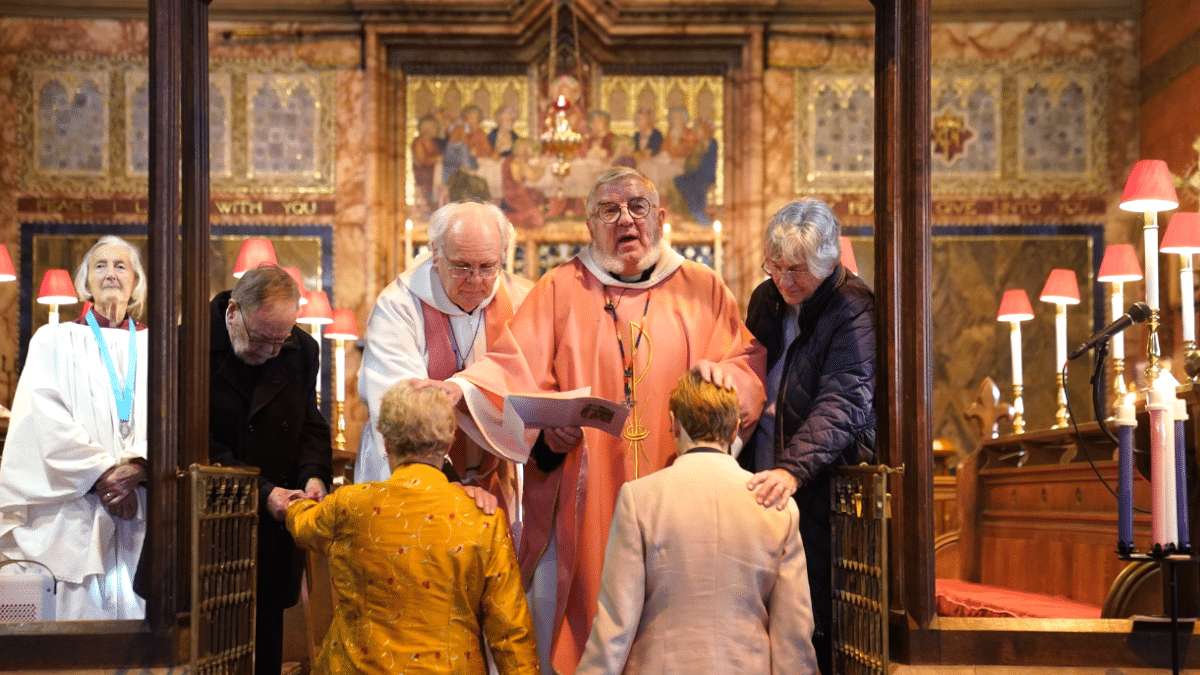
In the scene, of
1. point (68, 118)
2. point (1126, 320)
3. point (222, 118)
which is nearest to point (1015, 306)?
point (1126, 320)

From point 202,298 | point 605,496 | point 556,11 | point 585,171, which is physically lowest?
point 605,496

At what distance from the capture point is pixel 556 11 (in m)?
10.8

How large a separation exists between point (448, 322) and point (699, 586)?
160 cm

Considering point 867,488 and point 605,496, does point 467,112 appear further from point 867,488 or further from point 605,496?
point 867,488

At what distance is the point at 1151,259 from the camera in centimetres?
530

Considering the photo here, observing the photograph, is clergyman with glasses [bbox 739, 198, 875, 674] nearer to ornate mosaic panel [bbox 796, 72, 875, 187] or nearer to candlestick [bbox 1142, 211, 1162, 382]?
candlestick [bbox 1142, 211, 1162, 382]

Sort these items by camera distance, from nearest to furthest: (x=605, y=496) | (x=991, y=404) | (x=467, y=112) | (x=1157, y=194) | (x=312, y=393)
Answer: (x=605, y=496), (x=312, y=393), (x=1157, y=194), (x=991, y=404), (x=467, y=112)

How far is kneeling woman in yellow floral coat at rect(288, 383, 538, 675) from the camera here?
10.7 ft

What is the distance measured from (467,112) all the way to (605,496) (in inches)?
290

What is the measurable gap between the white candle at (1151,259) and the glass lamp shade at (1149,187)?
66cm

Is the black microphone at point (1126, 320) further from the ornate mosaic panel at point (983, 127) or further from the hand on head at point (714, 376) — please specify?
the ornate mosaic panel at point (983, 127)

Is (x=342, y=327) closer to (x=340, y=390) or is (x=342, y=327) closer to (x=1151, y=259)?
(x=340, y=390)

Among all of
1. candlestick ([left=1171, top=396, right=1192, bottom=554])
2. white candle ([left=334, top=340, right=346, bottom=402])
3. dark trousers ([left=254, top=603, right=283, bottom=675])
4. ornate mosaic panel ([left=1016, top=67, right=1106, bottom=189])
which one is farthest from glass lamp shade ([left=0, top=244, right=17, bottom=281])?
ornate mosaic panel ([left=1016, top=67, right=1106, bottom=189])

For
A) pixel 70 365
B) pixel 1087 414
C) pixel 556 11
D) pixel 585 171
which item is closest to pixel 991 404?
pixel 1087 414
